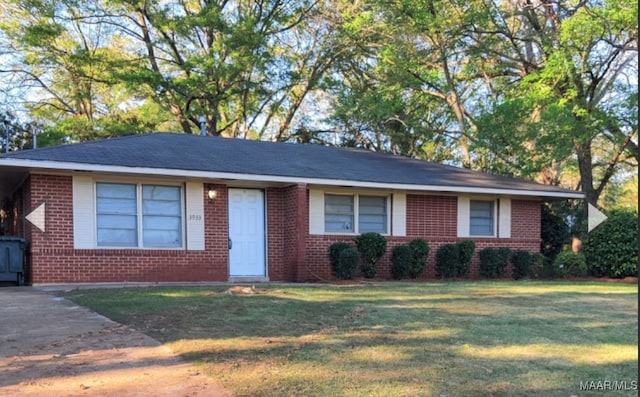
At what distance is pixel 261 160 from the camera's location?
1420cm

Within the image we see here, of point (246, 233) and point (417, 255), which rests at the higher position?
point (246, 233)

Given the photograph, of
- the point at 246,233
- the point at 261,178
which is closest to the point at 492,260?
the point at 246,233

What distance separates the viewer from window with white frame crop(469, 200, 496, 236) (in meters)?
16.1

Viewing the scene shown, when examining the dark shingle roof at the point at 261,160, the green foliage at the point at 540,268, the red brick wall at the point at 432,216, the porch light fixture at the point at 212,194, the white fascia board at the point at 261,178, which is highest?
the dark shingle roof at the point at 261,160

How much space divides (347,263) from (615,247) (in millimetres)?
8292

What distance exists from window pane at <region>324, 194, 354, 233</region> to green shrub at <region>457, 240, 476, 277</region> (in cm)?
319

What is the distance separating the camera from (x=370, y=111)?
75.6 ft

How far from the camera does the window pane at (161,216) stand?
Answer: 492 inches

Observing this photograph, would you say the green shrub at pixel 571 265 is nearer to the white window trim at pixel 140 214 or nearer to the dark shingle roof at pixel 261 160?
the dark shingle roof at pixel 261 160


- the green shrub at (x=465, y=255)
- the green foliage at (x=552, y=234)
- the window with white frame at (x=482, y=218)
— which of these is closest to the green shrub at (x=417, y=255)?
the green shrub at (x=465, y=255)

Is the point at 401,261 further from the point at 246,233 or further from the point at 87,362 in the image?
the point at 87,362

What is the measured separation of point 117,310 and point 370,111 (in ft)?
56.5

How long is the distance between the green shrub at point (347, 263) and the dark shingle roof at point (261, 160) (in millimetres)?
1847

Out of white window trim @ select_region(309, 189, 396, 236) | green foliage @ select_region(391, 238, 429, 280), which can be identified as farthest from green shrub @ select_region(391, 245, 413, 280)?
white window trim @ select_region(309, 189, 396, 236)
